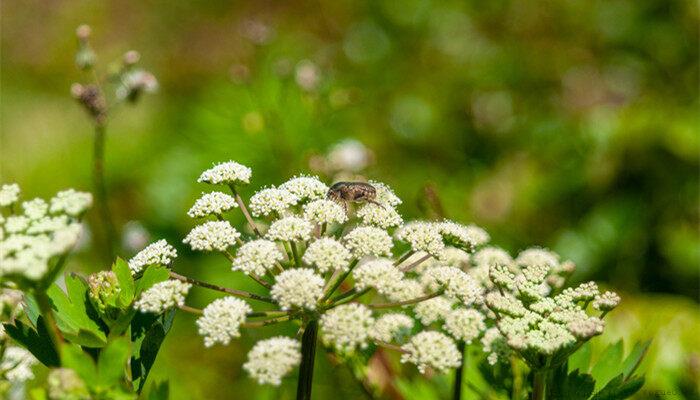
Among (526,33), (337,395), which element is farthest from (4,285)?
(526,33)

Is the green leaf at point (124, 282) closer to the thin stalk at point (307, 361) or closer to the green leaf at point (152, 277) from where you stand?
the green leaf at point (152, 277)

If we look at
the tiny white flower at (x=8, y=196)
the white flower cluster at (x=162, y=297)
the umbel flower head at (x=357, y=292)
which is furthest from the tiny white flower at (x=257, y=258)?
the tiny white flower at (x=8, y=196)

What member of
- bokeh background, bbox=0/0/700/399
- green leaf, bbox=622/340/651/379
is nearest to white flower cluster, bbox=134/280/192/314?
bokeh background, bbox=0/0/700/399

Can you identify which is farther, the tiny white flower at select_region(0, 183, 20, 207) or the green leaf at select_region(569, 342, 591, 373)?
the green leaf at select_region(569, 342, 591, 373)

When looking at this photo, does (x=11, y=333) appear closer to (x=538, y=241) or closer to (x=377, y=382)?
(x=377, y=382)

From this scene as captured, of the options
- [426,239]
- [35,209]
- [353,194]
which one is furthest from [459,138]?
[35,209]

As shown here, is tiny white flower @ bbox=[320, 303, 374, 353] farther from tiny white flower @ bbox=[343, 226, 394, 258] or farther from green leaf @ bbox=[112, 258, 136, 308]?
green leaf @ bbox=[112, 258, 136, 308]
